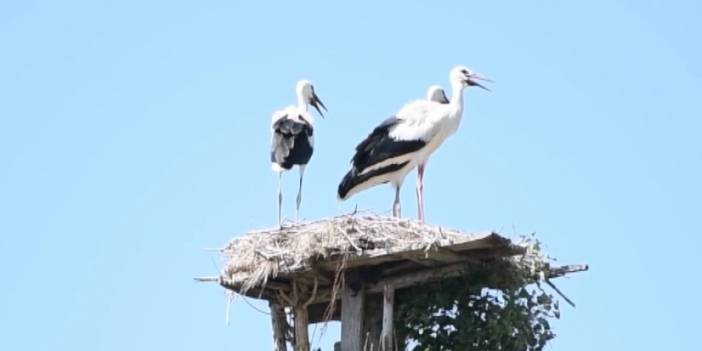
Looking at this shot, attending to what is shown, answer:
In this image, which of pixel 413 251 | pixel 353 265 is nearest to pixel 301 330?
pixel 353 265

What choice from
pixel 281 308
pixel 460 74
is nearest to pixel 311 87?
pixel 460 74

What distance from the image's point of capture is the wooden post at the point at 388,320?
47.0 ft

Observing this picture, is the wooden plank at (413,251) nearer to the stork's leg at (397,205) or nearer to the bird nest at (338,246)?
the bird nest at (338,246)

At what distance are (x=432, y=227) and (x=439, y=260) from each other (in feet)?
0.80

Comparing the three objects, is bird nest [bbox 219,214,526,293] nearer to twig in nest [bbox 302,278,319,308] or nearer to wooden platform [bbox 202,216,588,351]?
wooden platform [bbox 202,216,588,351]

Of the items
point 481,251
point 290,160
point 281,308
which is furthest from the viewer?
point 290,160

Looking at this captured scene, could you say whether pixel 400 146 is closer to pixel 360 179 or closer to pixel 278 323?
pixel 360 179

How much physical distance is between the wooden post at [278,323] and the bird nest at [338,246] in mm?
449

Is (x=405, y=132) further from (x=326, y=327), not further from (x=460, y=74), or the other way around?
(x=326, y=327)

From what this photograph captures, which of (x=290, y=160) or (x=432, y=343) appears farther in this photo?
(x=290, y=160)

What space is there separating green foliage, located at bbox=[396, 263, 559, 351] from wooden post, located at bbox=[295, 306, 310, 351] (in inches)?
30.4

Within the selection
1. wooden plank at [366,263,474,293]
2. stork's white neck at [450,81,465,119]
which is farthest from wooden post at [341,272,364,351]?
stork's white neck at [450,81,465,119]

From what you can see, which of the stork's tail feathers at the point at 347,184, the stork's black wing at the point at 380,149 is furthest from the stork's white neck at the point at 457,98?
the stork's tail feathers at the point at 347,184

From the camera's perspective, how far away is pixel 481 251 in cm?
1411
